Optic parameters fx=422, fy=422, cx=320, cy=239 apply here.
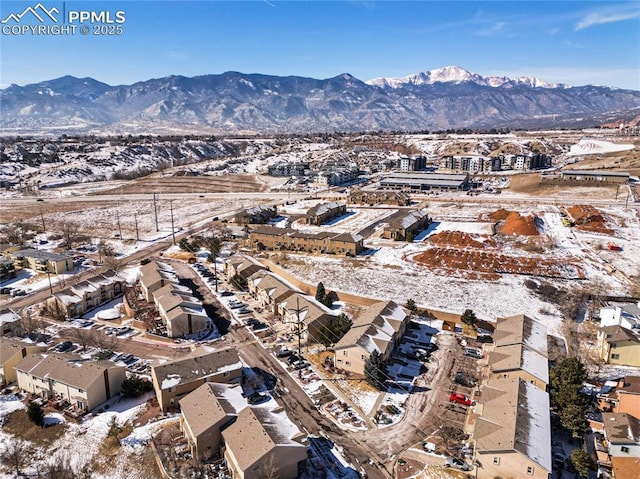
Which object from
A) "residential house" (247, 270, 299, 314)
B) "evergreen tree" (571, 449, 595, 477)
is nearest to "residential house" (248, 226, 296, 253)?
"residential house" (247, 270, 299, 314)

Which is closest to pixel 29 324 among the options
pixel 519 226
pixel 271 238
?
pixel 271 238

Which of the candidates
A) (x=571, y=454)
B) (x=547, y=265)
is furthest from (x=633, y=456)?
(x=547, y=265)

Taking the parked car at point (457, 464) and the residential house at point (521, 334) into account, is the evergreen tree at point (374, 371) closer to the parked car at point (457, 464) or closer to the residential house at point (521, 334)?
the parked car at point (457, 464)

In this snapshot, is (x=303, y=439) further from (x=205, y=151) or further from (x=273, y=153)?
(x=205, y=151)

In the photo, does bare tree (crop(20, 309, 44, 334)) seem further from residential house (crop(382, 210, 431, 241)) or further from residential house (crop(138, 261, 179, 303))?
residential house (crop(382, 210, 431, 241))

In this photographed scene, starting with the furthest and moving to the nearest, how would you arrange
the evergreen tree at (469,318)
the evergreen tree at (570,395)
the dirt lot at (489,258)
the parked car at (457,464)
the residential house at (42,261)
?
1. the residential house at (42,261)
2. the dirt lot at (489,258)
3. the evergreen tree at (469,318)
4. the evergreen tree at (570,395)
5. the parked car at (457,464)

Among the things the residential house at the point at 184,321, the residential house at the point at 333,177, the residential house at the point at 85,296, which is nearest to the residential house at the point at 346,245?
the residential house at the point at 184,321
